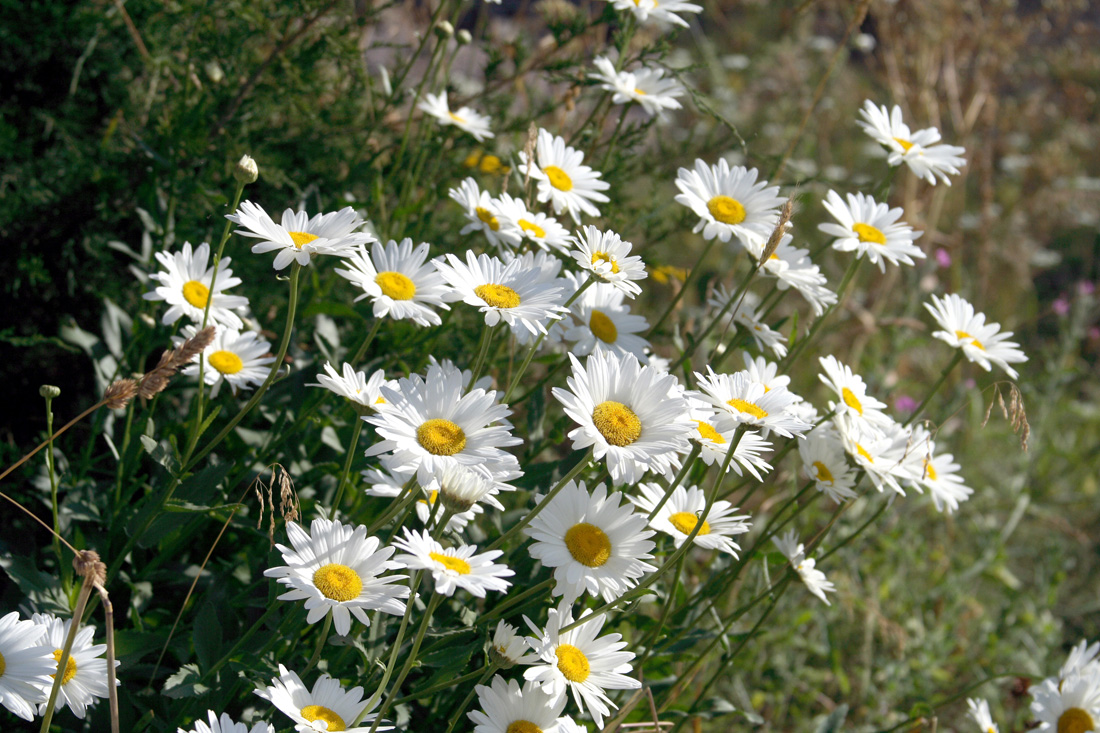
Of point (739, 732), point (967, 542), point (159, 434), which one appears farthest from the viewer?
point (967, 542)

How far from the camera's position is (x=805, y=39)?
557 centimetres

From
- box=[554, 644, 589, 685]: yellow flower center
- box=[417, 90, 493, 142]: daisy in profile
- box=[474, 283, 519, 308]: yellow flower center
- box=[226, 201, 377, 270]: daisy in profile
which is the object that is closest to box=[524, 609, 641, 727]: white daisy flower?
box=[554, 644, 589, 685]: yellow flower center

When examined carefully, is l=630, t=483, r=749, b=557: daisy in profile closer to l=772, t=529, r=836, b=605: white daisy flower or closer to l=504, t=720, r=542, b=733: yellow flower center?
l=772, t=529, r=836, b=605: white daisy flower

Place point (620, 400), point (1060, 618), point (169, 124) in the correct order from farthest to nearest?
point (1060, 618), point (169, 124), point (620, 400)

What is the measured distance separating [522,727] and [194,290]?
90 centimetres

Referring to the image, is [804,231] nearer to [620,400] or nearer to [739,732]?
[739,732]

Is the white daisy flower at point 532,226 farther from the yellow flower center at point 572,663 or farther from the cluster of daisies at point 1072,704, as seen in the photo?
the cluster of daisies at point 1072,704

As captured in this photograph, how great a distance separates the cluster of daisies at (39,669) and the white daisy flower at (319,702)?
0.79 ft

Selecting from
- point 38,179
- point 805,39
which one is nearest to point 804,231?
point 805,39

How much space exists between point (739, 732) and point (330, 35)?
2086 millimetres

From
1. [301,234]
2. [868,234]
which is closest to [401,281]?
[301,234]

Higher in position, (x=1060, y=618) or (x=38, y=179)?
(x=38, y=179)

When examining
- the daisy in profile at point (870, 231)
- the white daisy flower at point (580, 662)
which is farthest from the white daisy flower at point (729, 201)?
the white daisy flower at point (580, 662)

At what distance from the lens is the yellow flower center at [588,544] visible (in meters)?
1.21
